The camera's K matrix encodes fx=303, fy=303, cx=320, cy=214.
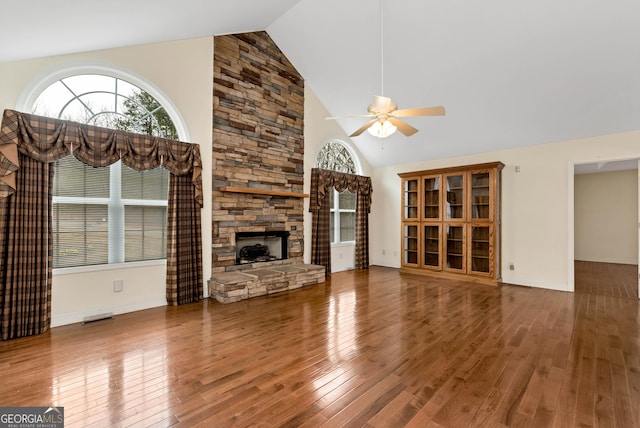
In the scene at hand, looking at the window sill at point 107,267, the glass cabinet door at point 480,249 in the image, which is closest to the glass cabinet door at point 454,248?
the glass cabinet door at point 480,249

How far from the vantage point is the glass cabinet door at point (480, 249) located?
18.4 feet

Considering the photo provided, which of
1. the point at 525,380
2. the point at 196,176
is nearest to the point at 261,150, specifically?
the point at 196,176

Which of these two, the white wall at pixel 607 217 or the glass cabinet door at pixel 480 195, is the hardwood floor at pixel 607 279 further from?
the glass cabinet door at pixel 480 195

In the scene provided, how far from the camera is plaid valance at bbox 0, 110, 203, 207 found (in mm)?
2969

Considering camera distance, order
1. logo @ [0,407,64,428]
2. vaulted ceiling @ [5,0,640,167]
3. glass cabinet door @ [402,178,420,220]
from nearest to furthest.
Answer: logo @ [0,407,64,428]
vaulted ceiling @ [5,0,640,167]
glass cabinet door @ [402,178,420,220]

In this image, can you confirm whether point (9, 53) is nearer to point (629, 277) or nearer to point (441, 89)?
point (441, 89)

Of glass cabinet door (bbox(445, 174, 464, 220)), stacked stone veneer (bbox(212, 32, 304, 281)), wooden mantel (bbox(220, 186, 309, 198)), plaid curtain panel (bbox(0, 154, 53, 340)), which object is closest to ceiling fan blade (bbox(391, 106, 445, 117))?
wooden mantel (bbox(220, 186, 309, 198))

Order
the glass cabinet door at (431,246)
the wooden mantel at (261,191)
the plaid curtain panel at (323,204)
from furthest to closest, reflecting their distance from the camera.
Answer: the glass cabinet door at (431,246) → the plaid curtain panel at (323,204) → the wooden mantel at (261,191)

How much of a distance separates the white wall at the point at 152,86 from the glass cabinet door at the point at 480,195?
4.77m

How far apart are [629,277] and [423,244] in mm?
4105

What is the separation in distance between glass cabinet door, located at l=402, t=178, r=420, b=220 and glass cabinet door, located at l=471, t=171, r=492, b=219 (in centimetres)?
119

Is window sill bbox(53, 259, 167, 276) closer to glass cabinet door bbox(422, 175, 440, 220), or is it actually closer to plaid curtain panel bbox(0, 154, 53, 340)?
plaid curtain panel bbox(0, 154, 53, 340)

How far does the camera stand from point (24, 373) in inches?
93.7

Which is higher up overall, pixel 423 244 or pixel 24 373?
pixel 423 244
